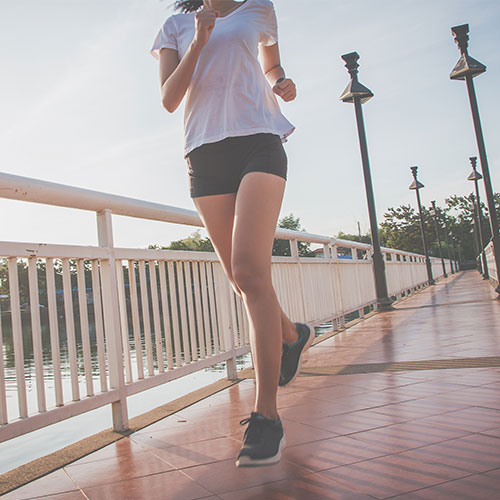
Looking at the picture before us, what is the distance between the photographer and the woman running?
1.66 meters

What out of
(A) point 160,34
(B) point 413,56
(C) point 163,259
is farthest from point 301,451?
(B) point 413,56

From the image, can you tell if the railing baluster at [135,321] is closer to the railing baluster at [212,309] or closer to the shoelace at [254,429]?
the railing baluster at [212,309]

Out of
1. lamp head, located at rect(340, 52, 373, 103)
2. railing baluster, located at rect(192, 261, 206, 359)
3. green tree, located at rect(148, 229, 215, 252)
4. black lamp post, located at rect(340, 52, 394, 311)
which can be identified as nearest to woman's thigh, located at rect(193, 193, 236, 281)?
railing baluster, located at rect(192, 261, 206, 359)

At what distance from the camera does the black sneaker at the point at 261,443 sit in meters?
1.44

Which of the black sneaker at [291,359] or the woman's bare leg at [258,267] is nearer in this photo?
the woman's bare leg at [258,267]

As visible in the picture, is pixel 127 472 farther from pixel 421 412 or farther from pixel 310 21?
pixel 310 21

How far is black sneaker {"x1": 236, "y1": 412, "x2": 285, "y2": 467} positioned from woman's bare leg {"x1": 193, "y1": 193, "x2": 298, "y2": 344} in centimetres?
46

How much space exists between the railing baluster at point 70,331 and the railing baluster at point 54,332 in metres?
0.05

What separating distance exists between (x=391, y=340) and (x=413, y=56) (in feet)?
33.4

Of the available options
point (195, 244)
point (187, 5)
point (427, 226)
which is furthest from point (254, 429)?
point (427, 226)

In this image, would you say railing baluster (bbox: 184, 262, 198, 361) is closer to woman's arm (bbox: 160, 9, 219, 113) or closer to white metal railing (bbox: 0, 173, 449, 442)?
white metal railing (bbox: 0, 173, 449, 442)

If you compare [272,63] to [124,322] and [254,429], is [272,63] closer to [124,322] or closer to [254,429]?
[124,322]

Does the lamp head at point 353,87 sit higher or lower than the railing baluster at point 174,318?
higher

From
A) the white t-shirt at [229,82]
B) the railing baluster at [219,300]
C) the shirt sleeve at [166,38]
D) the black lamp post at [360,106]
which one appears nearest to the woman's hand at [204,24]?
the white t-shirt at [229,82]
